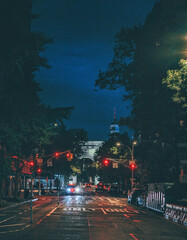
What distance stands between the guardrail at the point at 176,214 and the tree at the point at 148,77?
6.62 meters

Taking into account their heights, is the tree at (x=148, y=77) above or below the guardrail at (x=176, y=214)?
above

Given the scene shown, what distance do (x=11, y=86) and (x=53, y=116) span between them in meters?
4.35

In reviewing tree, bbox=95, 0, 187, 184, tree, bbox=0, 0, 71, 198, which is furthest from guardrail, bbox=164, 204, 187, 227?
tree, bbox=0, 0, 71, 198

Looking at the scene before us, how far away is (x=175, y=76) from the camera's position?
60.4 ft

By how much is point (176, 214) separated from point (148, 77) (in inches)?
446

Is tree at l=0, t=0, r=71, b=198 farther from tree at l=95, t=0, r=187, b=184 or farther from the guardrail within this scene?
the guardrail

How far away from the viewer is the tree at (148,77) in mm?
28031

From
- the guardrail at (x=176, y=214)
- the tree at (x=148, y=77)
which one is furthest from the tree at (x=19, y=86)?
the guardrail at (x=176, y=214)

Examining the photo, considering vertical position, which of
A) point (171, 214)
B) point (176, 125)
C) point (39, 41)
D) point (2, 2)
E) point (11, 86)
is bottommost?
point (171, 214)

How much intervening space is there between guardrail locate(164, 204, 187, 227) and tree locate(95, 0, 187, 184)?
6.62 metres

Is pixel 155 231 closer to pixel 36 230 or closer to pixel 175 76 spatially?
pixel 36 230

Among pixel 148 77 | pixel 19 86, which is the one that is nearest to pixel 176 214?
pixel 148 77

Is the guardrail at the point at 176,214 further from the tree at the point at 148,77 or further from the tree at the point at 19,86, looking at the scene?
the tree at the point at 19,86

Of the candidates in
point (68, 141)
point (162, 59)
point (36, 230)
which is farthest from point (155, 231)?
point (68, 141)
